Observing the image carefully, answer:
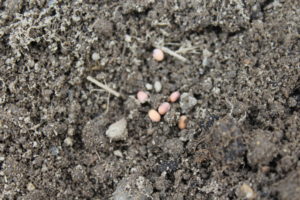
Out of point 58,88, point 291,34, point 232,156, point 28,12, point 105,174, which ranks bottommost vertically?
point 105,174

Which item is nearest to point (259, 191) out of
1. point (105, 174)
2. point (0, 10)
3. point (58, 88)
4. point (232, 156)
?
point (232, 156)

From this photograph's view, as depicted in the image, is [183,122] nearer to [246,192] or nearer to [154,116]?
[154,116]

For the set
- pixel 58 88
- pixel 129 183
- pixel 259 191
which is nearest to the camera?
pixel 259 191

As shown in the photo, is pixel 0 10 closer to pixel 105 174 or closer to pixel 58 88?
pixel 58 88

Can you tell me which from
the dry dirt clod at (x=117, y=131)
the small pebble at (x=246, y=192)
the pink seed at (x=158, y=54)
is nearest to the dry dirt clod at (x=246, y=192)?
the small pebble at (x=246, y=192)

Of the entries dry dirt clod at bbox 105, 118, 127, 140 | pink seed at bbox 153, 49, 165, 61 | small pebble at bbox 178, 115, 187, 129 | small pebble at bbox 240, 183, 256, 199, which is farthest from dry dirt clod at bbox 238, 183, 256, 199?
pink seed at bbox 153, 49, 165, 61

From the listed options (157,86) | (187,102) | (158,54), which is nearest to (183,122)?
(187,102)
